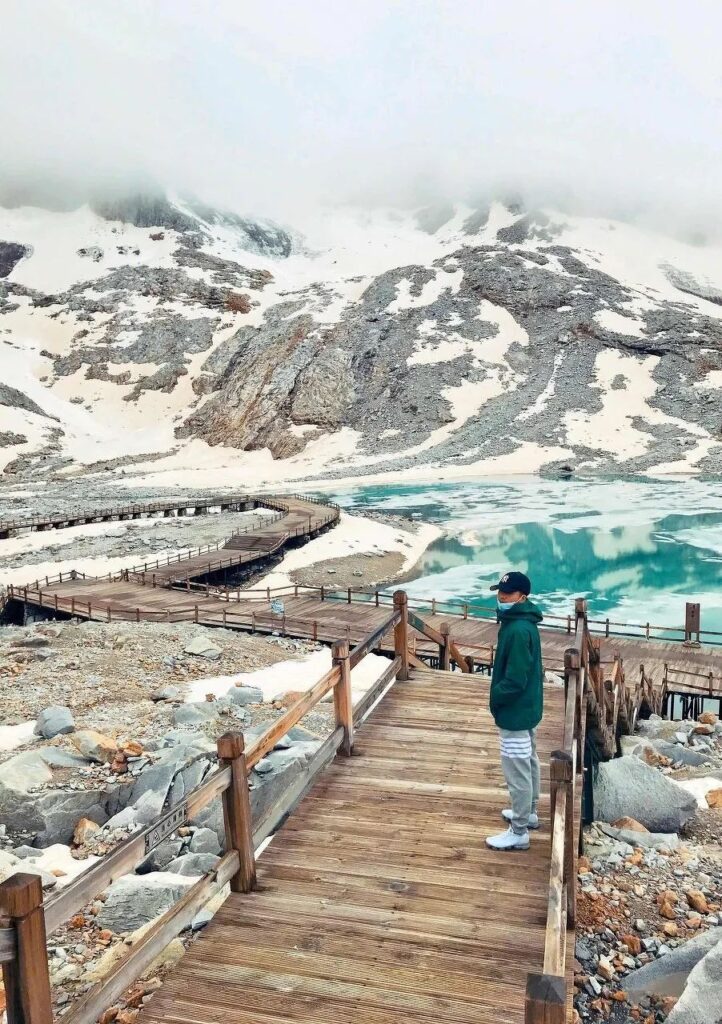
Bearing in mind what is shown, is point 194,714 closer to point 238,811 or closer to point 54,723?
point 54,723

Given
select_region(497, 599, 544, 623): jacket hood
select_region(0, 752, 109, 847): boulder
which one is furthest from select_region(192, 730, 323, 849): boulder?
select_region(497, 599, 544, 623): jacket hood

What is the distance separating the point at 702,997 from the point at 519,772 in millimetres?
1858

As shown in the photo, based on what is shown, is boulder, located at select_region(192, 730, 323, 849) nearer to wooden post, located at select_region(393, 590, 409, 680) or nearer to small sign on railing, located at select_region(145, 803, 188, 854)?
wooden post, located at select_region(393, 590, 409, 680)

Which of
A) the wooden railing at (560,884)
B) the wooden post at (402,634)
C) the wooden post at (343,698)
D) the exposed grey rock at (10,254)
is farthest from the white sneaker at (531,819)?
the exposed grey rock at (10,254)

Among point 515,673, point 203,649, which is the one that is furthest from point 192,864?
point 203,649

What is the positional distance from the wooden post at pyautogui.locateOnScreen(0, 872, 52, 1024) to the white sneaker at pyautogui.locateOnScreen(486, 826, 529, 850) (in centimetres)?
337

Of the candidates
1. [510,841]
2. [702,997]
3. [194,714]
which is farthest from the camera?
[194,714]

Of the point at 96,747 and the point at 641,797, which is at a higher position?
the point at 641,797

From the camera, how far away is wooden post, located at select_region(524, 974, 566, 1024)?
2447mm

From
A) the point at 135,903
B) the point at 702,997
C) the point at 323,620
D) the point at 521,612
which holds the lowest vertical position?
the point at 323,620

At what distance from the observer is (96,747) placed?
36.0 ft

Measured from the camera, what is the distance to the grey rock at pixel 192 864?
24.5 feet

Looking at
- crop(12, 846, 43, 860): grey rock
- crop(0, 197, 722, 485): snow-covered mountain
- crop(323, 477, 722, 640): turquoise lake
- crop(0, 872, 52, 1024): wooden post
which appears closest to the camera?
crop(0, 872, 52, 1024): wooden post

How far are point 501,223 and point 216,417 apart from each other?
83.6 meters
